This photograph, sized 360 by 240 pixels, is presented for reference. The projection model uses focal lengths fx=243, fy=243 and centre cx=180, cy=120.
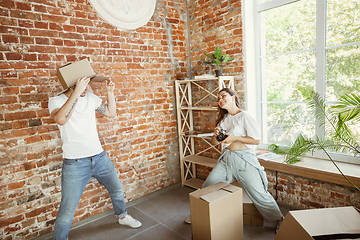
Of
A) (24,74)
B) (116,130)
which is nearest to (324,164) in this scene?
(116,130)

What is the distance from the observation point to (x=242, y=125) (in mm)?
2605

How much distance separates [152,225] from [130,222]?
0.27 metres

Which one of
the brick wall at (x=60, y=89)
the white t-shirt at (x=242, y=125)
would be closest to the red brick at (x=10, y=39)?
the brick wall at (x=60, y=89)

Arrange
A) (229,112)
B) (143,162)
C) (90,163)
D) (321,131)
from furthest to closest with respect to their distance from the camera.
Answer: (143,162)
(321,131)
(229,112)
(90,163)

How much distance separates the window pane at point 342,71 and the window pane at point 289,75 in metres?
0.18

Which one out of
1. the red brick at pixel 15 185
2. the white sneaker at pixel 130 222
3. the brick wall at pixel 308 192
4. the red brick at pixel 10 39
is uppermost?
the red brick at pixel 10 39

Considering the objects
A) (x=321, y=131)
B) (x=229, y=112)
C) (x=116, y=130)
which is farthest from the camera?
(x=116, y=130)

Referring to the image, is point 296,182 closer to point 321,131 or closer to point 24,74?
point 321,131

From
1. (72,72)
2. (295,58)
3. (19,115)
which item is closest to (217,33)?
(295,58)

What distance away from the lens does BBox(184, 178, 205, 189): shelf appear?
384 centimetres

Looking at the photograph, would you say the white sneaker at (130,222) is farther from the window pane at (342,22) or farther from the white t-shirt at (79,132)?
the window pane at (342,22)

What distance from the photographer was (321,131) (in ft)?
9.70

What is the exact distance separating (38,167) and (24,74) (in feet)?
3.38

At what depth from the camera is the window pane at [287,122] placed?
10.2 ft
